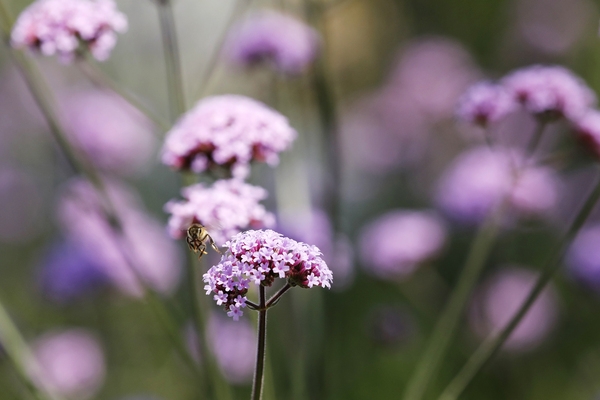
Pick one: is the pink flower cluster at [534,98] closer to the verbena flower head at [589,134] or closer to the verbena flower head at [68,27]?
the verbena flower head at [589,134]

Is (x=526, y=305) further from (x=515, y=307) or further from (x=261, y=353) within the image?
(x=515, y=307)

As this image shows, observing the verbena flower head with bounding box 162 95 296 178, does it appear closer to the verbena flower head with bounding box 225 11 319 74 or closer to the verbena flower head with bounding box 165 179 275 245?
the verbena flower head with bounding box 165 179 275 245

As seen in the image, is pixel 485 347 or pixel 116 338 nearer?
pixel 485 347

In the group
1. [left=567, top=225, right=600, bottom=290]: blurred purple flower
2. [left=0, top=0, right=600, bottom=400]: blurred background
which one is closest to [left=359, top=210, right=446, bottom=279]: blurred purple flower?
[left=0, top=0, right=600, bottom=400]: blurred background

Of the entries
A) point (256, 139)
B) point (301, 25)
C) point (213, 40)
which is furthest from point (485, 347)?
point (213, 40)

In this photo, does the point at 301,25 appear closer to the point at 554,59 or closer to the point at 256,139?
the point at 256,139
